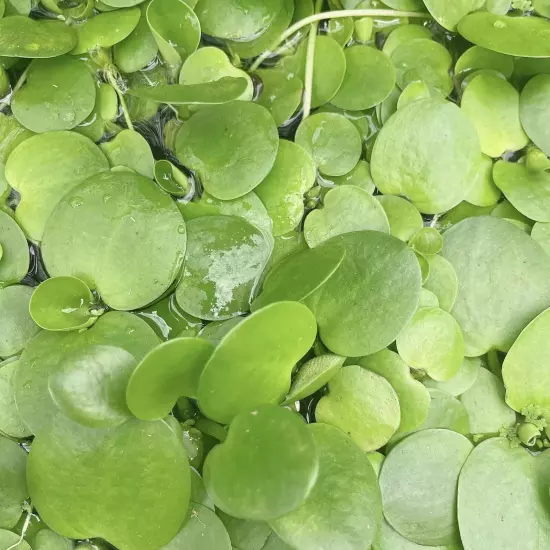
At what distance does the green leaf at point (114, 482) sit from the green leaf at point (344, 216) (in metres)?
0.44

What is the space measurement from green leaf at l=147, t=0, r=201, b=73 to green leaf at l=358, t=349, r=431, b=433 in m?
0.68

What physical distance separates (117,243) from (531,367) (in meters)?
0.75

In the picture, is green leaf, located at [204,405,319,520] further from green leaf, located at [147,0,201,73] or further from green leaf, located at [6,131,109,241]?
green leaf, located at [147,0,201,73]

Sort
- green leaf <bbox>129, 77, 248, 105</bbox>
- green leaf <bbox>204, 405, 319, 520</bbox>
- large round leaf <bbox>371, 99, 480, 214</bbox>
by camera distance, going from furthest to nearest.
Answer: large round leaf <bbox>371, 99, 480, 214</bbox>
green leaf <bbox>129, 77, 248, 105</bbox>
green leaf <bbox>204, 405, 319, 520</bbox>

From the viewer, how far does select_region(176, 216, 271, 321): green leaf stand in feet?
3.19

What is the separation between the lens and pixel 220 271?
97 centimetres

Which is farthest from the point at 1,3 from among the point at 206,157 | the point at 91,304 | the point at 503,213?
the point at 503,213

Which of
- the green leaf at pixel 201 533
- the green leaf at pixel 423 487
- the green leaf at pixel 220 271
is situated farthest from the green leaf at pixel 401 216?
the green leaf at pixel 201 533

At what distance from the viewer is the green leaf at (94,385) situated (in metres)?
0.83

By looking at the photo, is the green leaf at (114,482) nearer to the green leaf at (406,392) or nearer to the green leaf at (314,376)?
the green leaf at (314,376)

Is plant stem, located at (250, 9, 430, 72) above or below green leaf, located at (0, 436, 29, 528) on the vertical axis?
above

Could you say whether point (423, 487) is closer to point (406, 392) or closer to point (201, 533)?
point (406, 392)

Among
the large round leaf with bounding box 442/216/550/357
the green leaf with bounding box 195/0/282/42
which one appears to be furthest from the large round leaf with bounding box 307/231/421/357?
the green leaf with bounding box 195/0/282/42

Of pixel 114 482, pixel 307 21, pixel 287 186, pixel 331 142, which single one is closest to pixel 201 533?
pixel 114 482
